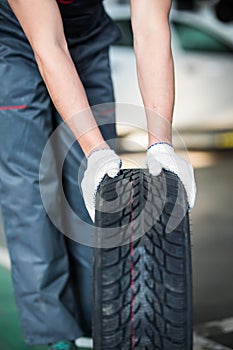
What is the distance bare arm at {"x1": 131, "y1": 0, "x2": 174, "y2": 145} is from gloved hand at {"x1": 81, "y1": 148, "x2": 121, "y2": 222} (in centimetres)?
15

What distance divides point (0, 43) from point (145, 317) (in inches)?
42.9

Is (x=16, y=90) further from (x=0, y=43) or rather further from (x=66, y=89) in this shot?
(x=66, y=89)

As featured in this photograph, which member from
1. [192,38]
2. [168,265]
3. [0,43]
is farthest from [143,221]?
[192,38]

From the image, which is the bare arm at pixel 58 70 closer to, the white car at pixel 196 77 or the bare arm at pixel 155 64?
the bare arm at pixel 155 64

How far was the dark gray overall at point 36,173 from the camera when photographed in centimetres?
252

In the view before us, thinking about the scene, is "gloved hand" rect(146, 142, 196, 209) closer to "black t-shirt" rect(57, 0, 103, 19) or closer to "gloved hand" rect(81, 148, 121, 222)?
"gloved hand" rect(81, 148, 121, 222)

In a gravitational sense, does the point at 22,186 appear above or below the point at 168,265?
above

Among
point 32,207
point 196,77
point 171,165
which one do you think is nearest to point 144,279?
point 171,165

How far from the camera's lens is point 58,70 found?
2.11m

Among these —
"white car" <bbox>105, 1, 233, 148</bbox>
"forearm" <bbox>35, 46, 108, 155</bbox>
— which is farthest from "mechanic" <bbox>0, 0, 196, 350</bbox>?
"white car" <bbox>105, 1, 233, 148</bbox>

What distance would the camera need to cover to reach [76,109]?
2113 millimetres

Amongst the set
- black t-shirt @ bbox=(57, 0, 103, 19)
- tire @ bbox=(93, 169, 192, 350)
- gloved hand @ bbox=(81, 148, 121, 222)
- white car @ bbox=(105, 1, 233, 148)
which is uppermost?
white car @ bbox=(105, 1, 233, 148)

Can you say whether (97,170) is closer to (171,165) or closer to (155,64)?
(171,165)

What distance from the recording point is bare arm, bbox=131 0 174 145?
216 cm
